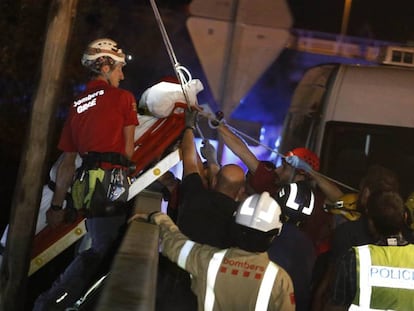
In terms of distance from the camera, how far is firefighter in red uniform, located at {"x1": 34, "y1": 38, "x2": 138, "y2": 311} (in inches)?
223

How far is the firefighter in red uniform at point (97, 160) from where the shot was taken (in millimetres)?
5660

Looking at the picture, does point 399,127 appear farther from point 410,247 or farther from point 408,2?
point 408,2

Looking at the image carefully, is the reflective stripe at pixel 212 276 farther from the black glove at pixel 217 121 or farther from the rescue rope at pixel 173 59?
the black glove at pixel 217 121

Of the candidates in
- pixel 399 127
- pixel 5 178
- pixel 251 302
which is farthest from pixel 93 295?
pixel 5 178

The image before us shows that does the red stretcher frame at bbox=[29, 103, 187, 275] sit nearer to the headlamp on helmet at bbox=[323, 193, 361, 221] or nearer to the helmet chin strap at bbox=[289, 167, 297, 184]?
the helmet chin strap at bbox=[289, 167, 297, 184]

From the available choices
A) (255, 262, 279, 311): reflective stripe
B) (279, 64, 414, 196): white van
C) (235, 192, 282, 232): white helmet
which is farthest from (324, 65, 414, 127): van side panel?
(255, 262, 279, 311): reflective stripe

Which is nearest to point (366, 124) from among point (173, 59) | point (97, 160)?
point (173, 59)

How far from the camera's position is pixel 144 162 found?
20.9 feet

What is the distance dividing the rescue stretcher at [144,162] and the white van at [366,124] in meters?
2.11

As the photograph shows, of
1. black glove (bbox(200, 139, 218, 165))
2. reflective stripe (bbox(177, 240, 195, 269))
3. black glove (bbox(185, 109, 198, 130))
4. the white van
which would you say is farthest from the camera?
the white van

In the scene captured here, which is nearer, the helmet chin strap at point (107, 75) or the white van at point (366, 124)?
the helmet chin strap at point (107, 75)

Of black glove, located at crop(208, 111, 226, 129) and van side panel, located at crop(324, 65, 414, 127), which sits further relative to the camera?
van side panel, located at crop(324, 65, 414, 127)

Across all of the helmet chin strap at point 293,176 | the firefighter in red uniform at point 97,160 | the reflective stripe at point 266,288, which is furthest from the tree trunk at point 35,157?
the reflective stripe at point 266,288

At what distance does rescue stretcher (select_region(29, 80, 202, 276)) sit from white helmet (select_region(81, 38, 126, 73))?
1.54 ft
